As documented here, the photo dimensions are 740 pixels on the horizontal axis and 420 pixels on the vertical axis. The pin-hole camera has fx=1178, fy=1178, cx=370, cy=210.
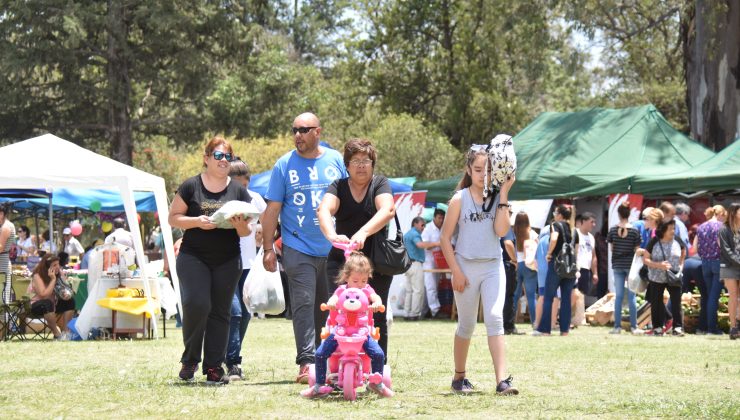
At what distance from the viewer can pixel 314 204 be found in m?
8.95

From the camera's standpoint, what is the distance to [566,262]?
54.3ft

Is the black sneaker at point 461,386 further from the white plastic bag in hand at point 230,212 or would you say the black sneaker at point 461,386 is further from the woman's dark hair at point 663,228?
the woman's dark hair at point 663,228

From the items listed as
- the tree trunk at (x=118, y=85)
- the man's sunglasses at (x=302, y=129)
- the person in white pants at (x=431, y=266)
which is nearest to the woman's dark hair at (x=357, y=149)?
the man's sunglasses at (x=302, y=129)

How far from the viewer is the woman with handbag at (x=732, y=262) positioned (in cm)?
1623

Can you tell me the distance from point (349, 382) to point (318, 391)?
0.81 ft

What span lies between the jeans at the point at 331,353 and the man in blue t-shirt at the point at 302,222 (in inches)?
36.2

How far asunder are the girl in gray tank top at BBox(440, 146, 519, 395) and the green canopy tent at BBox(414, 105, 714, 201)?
42.3ft

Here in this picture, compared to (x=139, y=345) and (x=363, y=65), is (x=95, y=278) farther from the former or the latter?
(x=363, y=65)

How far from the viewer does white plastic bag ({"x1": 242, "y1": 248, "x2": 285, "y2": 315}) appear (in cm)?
945

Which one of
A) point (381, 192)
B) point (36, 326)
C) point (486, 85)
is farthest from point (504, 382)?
point (486, 85)

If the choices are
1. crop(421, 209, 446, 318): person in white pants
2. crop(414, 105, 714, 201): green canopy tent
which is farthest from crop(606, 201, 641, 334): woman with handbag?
crop(421, 209, 446, 318): person in white pants

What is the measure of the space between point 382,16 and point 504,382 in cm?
4125

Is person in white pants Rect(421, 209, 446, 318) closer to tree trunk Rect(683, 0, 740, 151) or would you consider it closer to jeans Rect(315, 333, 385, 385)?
tree trunk Rect(683, 0, 740, 151)

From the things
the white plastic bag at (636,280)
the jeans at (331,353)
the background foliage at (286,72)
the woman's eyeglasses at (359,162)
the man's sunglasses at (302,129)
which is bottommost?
the jeans at (331,353)
